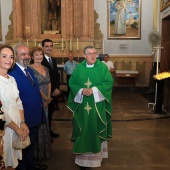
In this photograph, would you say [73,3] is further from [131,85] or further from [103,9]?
[131,85]

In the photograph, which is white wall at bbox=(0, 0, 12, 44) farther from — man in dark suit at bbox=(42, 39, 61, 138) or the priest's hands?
the priest's hands

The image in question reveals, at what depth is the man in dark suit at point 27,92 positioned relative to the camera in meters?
3.01

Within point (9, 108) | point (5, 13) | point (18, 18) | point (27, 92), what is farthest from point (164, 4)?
point (9, 108)

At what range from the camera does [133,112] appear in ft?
24.2

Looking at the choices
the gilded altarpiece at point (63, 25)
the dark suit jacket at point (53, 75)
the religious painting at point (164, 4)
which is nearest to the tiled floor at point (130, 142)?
the dark suit jacket at point (53, 75)

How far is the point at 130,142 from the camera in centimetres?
477

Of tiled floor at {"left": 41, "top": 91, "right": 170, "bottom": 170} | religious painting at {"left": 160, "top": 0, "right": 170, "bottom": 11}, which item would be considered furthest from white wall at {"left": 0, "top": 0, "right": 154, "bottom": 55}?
tiled floor at {"left": 41, "top": 91, "right": 170, "bottom": 170}

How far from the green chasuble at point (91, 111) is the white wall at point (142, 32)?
8.43 meters

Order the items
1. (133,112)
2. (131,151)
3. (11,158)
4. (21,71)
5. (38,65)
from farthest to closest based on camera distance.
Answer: (133,112)
(131,151)
(38,65)
(21,71)
(11,158)

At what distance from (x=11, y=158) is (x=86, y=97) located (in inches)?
56.4

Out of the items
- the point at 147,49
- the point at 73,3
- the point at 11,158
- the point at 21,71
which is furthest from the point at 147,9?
the point at 11,158

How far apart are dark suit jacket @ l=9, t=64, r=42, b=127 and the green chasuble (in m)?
0.64

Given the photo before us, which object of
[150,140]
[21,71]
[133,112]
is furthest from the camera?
[133,112]

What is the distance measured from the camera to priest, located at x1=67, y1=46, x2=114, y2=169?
3500 mm
